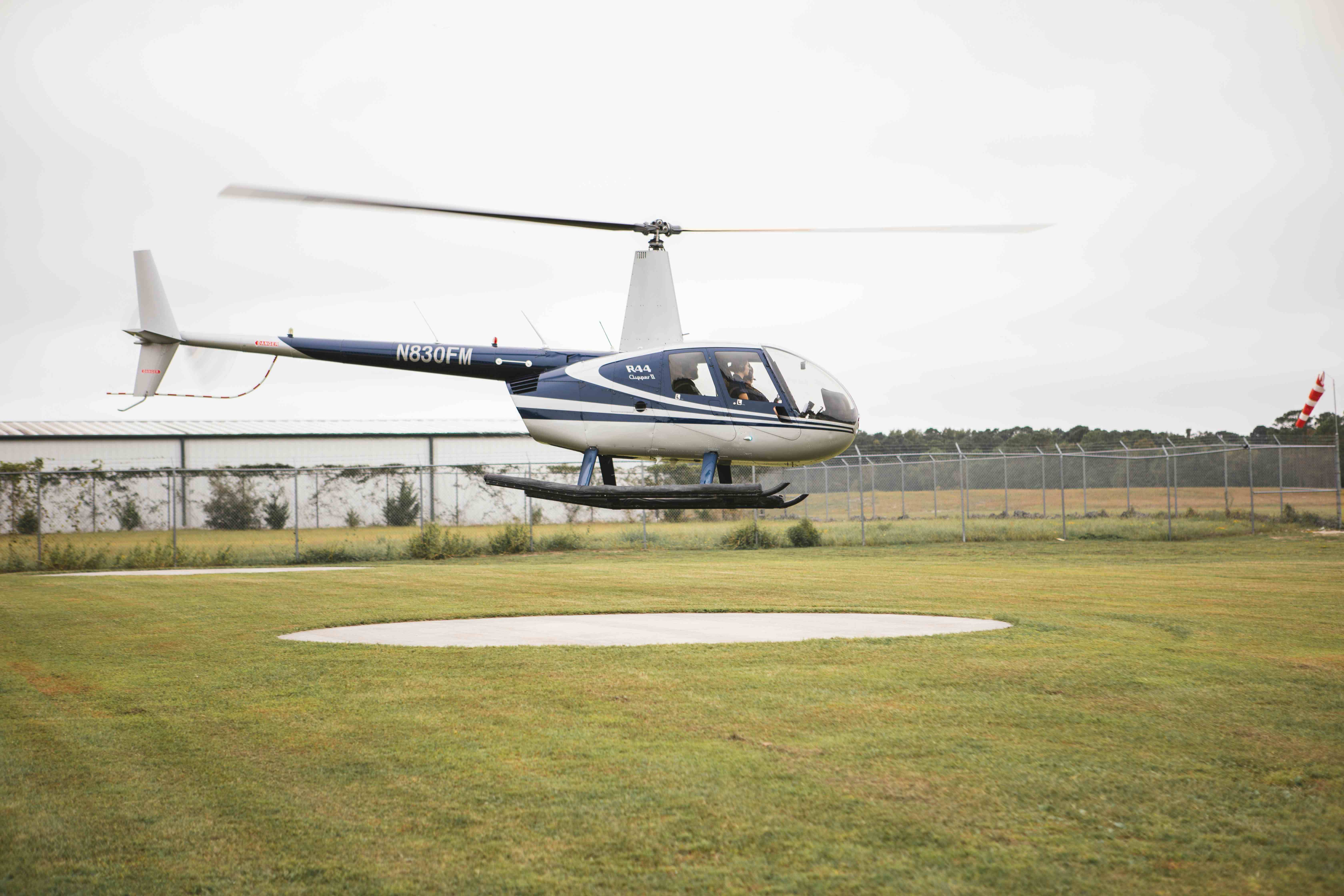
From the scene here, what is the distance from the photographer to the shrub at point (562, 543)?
103 feet

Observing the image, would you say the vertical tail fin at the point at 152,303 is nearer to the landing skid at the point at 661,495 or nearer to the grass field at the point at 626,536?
the landing skid at the point at 661,495

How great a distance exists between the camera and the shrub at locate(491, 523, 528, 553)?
3048 cm

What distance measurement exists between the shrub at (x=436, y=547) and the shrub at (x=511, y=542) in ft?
1.77

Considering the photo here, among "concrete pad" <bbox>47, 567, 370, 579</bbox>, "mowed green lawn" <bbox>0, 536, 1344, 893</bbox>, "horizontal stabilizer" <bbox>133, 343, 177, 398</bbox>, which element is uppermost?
"horizontal stabilizer" <bbox>133, 343, 177, 398</bbox>

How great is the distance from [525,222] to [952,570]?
532 inches

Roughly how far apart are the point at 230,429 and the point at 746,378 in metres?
43.6

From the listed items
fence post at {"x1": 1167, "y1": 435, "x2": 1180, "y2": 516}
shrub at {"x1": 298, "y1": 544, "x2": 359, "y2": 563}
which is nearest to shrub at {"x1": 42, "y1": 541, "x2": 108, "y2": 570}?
shrub at {"x1": 298, "y1": 544, "x2": 359, "y2": 563}

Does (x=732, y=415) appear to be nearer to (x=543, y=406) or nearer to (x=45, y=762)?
(x=543, y=406)

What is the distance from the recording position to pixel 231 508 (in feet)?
119

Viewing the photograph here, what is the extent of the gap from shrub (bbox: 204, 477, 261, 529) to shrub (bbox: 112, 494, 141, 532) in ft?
8.28

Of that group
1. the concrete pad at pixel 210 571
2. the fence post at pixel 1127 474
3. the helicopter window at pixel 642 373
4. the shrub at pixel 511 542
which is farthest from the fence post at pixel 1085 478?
the helicopter window at pixel 642 373

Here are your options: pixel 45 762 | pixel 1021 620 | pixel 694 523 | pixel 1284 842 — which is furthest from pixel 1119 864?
pixel 694 523

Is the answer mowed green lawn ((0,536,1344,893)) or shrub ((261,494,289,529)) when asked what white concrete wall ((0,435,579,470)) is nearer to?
shrub ((261,494,289,529))

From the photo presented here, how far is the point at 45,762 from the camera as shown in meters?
7.06
